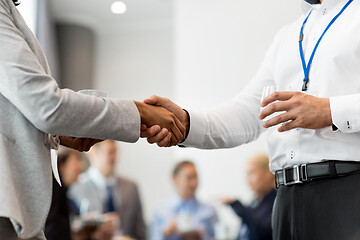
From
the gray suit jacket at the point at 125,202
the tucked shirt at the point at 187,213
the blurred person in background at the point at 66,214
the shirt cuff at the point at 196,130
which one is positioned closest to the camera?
the shirt cuff at the point at 196,130

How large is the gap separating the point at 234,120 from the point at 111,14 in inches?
238

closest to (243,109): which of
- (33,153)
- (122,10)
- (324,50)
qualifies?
(324,50)

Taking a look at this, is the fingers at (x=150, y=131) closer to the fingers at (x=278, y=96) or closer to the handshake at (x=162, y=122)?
the handshake at (x=162, y=122)

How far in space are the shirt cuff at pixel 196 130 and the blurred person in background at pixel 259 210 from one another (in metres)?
2.04

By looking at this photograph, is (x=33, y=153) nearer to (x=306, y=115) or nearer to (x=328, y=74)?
(x=306, y=115)

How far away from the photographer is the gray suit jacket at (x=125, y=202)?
15.6ft

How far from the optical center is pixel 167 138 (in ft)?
5.80

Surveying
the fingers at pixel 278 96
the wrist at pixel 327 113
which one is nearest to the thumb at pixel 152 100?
the fingers at pixel 278 96

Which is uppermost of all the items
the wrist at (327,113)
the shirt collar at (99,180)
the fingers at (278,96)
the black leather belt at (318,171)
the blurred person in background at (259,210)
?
the fingers at (278,96)

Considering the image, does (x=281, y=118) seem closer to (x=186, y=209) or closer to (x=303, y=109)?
(x=303, y=109)

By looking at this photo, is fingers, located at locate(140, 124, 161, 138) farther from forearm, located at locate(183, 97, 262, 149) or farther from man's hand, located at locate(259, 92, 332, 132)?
man's hand, located at locate(259, 92, 332, 132)

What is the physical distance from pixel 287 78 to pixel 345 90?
9.4 inches

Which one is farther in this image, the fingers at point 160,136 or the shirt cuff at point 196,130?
the shirt cuff at point 196,130

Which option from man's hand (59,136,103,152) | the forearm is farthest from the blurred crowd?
man's hand (59,136,103,152)
